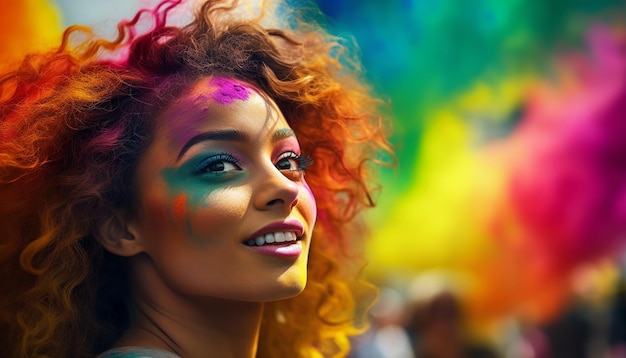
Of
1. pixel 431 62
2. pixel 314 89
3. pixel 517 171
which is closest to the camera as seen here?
pixel 314 89

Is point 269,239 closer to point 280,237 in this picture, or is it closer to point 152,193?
point 280,237

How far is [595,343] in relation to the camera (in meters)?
5.78

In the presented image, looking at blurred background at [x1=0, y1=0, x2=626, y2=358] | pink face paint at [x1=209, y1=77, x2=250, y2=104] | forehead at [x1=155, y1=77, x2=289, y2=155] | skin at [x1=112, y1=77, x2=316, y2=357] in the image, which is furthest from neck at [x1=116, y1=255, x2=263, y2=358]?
blurred background at [x1=0, y1=0, x2=626, y2=358]

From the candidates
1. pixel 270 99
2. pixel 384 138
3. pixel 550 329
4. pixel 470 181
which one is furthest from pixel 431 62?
pixel 270 99

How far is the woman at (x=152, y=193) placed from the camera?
2.01 m

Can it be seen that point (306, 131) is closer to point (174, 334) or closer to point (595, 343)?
point (174, 334)

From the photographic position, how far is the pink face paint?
210 centimetres

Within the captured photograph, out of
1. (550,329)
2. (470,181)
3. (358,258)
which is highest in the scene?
(358,258)

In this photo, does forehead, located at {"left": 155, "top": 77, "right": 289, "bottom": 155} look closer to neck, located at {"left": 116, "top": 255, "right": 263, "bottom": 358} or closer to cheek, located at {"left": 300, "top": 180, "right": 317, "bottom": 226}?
cheek, located at {"left": 300, "top": 180, "right": 317, "bottom": 226}

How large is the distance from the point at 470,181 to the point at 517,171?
348 mm

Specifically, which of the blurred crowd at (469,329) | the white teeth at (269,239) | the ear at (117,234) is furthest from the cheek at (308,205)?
the blurred crowd at (469,329)

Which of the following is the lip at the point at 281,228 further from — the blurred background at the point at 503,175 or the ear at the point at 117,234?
the blurred background at the point at 503,175

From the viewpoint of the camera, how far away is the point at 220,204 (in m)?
2.00

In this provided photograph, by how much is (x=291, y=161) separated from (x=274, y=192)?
21 centimetres
